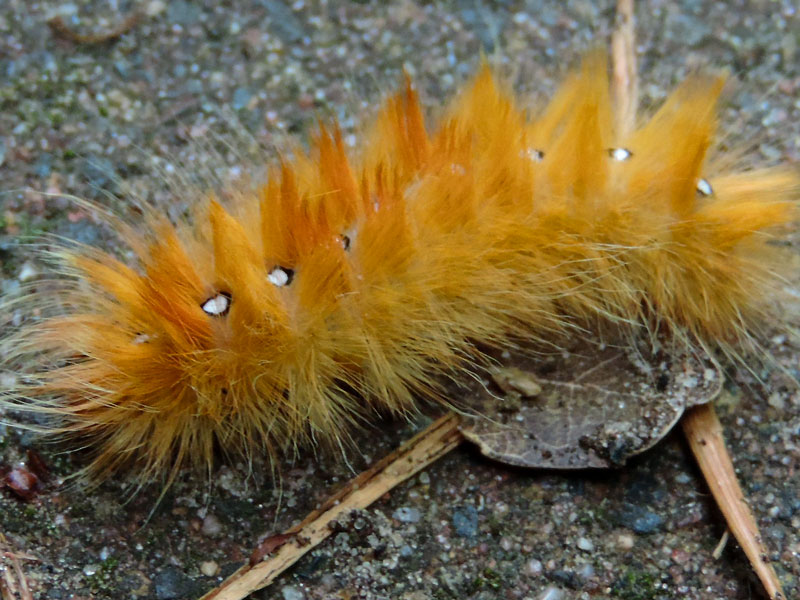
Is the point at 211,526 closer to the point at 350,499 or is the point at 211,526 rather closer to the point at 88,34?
the point at 350,499

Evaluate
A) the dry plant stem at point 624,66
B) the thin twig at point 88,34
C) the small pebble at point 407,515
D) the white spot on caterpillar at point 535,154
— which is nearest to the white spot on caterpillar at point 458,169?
the white spot on caterpillar at point 535,154

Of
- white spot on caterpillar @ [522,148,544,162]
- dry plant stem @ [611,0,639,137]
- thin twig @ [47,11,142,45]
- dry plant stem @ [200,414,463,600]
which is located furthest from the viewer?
thin twig @ [47,11,142,45]

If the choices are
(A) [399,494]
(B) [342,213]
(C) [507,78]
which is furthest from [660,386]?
(C) [507,78]

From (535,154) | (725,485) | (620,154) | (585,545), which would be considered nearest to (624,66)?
(620,154)

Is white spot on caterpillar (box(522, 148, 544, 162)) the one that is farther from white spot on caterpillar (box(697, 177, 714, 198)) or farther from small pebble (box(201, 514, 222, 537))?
Answer: small pebble (box(201, 514, 222, 537))

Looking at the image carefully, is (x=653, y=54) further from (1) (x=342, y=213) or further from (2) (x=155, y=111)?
(2) (x=155, y=111)

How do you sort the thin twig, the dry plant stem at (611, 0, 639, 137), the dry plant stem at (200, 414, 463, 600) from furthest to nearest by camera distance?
1. the thin twig
2. the dry plant stem at (611, 0, 639, 137)
3. the dry plant stem at (200, 414, 463, 600)

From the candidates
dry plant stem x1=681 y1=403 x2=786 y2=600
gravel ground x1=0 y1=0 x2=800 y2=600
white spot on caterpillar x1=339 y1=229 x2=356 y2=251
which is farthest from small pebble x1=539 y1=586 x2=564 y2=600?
→ white spot on caterpillar x1=339 y1=229 x2=356 y2=251
